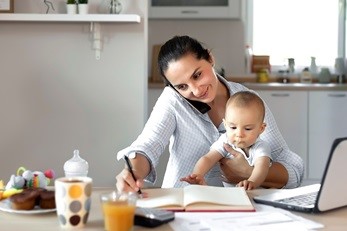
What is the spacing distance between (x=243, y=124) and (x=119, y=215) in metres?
0.81

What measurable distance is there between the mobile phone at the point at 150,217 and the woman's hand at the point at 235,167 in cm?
63

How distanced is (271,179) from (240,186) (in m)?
0.27

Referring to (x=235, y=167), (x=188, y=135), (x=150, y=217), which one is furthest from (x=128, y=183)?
(x=188, y=135)

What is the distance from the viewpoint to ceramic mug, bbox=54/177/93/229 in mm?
1539

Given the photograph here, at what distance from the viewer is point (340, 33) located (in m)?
6.14

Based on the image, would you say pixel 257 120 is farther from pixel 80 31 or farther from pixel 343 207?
pixel 80 31

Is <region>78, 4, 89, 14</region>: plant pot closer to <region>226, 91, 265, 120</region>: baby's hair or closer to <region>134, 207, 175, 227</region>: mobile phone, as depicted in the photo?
<region>226, 91, 265, 120</region>: baby's hair

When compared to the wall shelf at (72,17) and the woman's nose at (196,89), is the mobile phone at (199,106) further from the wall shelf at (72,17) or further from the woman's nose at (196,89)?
the wall shelf at (72,17)

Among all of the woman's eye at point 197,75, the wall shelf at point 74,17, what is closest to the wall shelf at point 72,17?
the wall shelf at point 74,17

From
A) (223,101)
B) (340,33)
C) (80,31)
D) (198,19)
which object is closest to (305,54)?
(340,33)

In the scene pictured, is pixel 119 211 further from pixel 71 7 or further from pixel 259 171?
pixel 71 7

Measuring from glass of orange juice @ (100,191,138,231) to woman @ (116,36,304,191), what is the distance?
0.62 metres

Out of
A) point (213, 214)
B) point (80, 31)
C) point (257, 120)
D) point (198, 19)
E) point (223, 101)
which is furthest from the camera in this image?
point (198, 19)

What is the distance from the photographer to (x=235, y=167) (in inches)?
88.1
